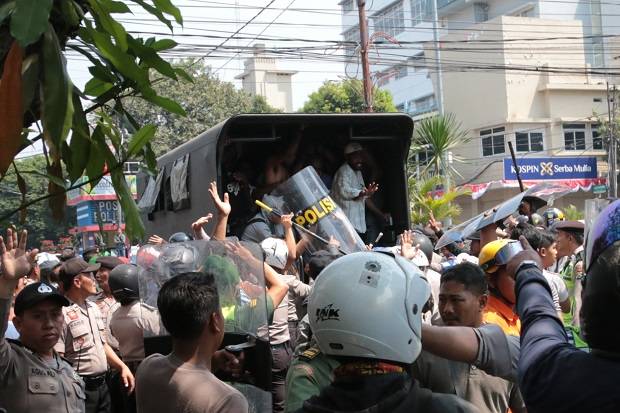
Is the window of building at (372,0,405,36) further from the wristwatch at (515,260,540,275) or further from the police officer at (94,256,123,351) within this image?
the wristwatch at (515,260,540,275)

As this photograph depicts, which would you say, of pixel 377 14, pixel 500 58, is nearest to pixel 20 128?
pixel 500 58

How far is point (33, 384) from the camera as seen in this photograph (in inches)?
167

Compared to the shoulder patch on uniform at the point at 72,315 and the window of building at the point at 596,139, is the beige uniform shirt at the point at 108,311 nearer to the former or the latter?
the shoulder patch on uniform at the point at 72,315

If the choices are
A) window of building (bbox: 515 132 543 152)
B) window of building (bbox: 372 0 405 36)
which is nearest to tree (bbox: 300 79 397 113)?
window of building (bbox: 515 132 543 152)

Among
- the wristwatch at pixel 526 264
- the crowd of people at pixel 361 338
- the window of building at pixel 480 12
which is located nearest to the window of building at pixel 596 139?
the window of building at pixel 480 12

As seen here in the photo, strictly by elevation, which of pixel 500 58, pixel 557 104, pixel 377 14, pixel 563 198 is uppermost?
pixel 377 14

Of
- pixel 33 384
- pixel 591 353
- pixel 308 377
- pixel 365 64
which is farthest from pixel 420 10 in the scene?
pixel 591 353

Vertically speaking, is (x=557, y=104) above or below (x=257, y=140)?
above

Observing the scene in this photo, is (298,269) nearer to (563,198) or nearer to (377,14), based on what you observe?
(563,198)

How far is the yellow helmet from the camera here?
352 cm

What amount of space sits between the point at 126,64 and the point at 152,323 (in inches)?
77.3

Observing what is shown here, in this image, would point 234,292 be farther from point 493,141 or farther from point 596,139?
point 596,139

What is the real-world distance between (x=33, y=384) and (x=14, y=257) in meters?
0.85

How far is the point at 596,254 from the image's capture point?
1992 millimetres
